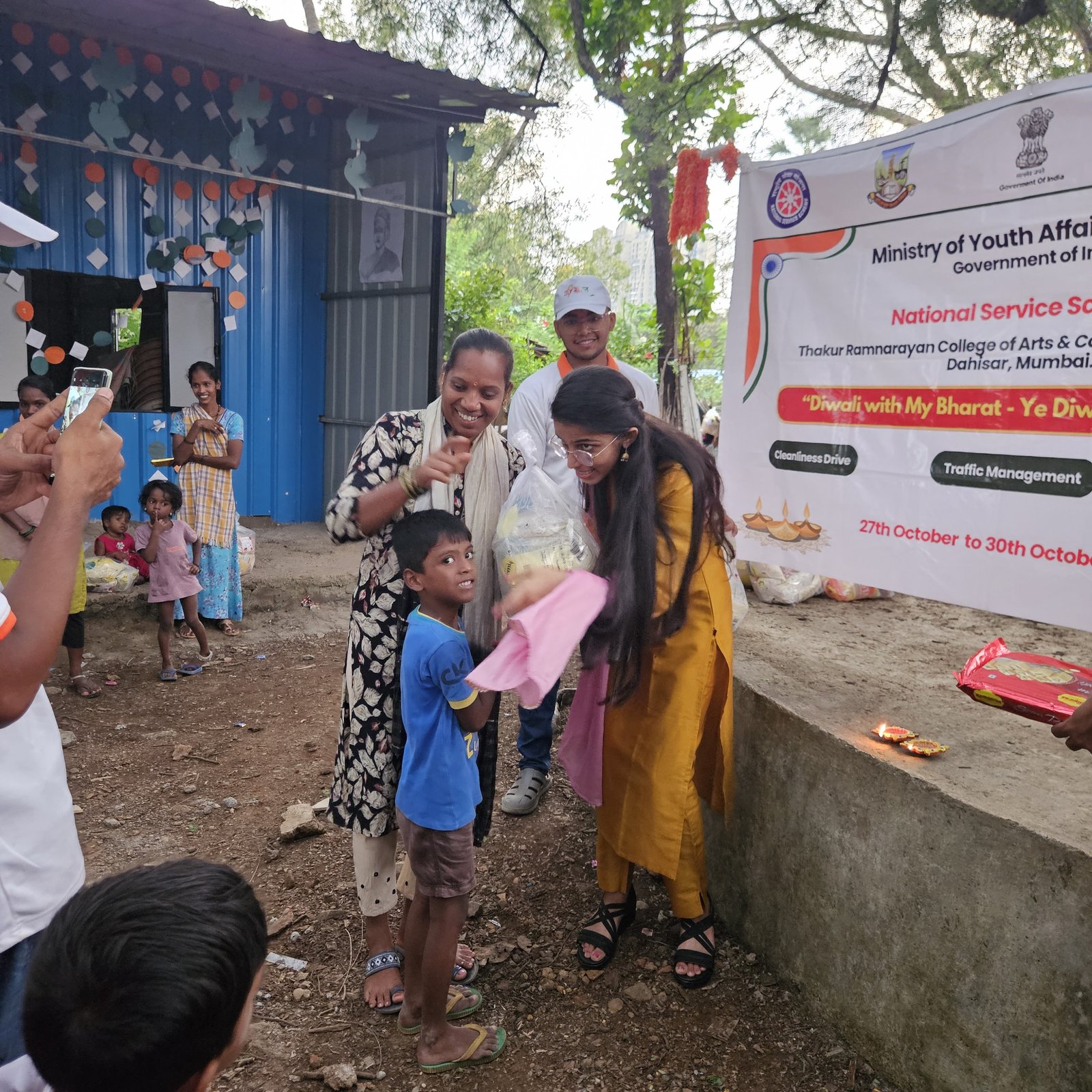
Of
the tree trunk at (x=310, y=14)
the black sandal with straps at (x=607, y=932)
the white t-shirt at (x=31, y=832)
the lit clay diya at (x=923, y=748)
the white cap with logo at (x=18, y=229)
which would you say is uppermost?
the tree trunk at (x=310, y=14)

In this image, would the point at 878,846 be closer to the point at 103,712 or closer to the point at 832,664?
the point at 832,664

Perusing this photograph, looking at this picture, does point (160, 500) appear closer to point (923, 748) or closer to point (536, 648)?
point (536, 648)

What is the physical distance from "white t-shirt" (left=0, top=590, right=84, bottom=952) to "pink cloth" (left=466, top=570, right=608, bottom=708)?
806mm

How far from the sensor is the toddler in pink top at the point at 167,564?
17.1 ft

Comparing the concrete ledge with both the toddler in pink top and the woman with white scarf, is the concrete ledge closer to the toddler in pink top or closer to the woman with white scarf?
the woman with white scarf

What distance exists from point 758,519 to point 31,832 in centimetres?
222

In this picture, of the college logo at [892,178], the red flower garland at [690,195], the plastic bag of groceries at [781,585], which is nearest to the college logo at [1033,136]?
the college logo at [892,178]

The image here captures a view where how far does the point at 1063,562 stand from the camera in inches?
87.9

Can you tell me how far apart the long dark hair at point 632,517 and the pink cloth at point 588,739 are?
0.22 meters

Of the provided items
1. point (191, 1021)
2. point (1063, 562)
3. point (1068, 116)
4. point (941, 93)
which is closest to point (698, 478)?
point (1063, 562)

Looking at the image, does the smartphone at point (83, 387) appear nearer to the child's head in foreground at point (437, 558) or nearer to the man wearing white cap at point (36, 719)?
the man wearing white cap at point (36, 719)

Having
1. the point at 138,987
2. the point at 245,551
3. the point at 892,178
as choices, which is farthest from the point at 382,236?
the point at 138,987

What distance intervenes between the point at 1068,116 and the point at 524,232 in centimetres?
1256

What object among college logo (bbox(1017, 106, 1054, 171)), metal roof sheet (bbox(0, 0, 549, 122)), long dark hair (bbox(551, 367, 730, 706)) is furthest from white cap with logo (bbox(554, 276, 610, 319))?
metal roof sheet (bbox(0, 0, 549, 122))
